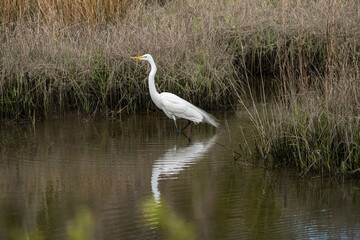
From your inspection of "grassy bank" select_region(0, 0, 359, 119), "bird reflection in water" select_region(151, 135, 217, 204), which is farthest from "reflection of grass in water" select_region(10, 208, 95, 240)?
"grassy bank" select_region(0, 0, 359, 119)

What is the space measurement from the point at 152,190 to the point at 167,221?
2.28ft

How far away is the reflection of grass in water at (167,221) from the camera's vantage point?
3.98 meters

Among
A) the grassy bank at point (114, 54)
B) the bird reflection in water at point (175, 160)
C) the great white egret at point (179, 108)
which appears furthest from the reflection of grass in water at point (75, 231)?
the grassy bank at point (114, 54)

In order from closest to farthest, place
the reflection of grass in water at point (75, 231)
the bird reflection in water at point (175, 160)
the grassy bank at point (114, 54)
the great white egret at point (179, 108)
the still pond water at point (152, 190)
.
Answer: the reflection of grass in water at point (75, 231) < the still pond water at point (152, 190) < the bird reflection in water at point (175, 160) < the great white egret at point (179, 108) < the grassy bank at point (114, 54)

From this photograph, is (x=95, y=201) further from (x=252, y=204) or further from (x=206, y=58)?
(x=206, y=58)

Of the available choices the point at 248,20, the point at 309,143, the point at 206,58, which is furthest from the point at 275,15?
the point at 309,143

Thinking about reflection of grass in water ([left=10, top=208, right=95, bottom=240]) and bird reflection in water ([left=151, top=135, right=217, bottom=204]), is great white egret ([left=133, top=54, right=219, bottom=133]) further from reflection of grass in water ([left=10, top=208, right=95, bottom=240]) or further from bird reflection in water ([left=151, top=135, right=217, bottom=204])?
reflection of grass in water ([left=10, top=208, right=95, bottom=240])

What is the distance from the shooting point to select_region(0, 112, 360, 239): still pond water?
4051 millimetres

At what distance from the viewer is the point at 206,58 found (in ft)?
25.4

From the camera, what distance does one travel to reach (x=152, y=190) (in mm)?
4891

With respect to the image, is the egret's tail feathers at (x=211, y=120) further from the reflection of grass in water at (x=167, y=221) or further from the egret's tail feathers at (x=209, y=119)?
the reflection of grass in water at (x=167, y=221)

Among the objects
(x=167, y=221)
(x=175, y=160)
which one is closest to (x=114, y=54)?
(x=175, y=160)

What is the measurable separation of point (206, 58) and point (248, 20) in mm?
2002

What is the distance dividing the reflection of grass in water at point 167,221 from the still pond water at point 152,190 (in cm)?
3
